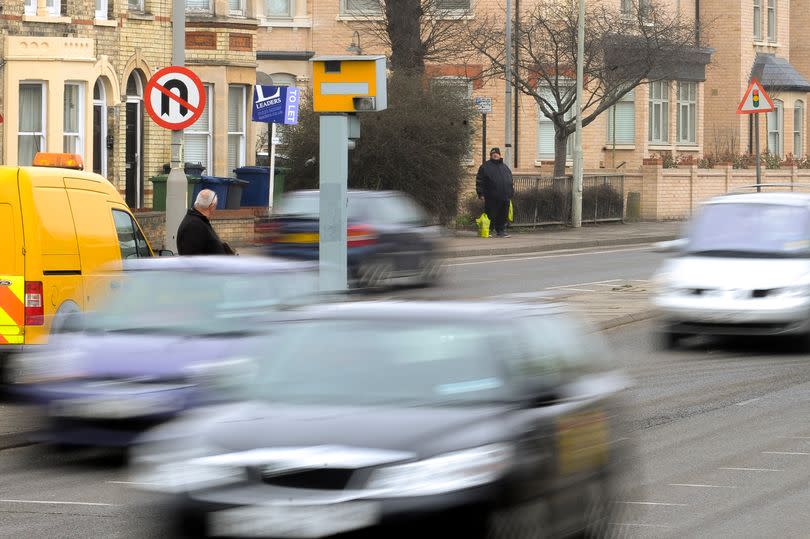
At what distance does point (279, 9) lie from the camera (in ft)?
178

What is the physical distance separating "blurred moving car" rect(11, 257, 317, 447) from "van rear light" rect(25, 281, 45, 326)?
55.3 inches

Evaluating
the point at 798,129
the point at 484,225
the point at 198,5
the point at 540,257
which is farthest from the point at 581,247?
the point at 798,129

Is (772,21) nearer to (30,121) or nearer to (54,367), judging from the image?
(30,121)

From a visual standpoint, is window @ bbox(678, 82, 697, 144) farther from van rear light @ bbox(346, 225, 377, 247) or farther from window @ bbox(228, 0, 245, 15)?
van rear light @ bbox(346, 225, 377, 247)

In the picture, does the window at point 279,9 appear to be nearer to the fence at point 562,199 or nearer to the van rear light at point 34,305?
the fence at point 562,199

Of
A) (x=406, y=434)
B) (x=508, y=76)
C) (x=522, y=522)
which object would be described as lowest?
(x=522, y=522)

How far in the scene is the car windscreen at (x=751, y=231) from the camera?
1684 cm

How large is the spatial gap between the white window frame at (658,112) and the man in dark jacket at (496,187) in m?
21.2

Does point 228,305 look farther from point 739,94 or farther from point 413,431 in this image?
point 739,94

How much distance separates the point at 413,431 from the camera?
21.3 ft

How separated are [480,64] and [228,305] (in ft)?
133

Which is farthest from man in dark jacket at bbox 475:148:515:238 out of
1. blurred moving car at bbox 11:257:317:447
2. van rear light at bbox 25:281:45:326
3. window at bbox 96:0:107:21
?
blurred moving car at bbox 11:257:317:447

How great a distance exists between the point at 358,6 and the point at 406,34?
1218 cm

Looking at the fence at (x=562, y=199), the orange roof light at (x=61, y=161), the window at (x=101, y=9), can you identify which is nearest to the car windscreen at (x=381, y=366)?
the orange roof light at (x=61, y=161)
